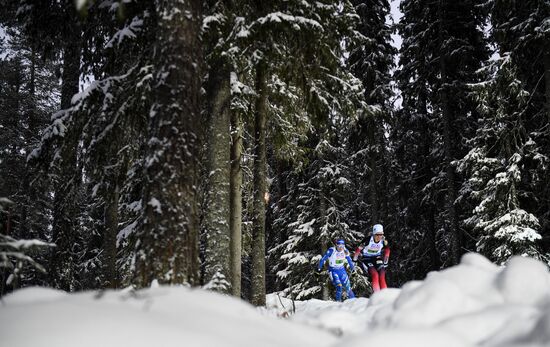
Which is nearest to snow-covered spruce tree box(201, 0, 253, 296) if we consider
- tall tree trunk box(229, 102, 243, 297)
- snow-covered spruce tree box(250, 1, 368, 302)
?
snow-covered spruce tree box(250, 1, 368, 302)

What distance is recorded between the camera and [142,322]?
2.19 metres

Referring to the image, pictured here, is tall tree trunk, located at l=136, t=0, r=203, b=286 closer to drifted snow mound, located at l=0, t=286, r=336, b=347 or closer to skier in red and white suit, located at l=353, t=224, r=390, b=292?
drifted snow mound, located at l=0, t=286, r=336, b=347

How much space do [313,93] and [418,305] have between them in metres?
5.69

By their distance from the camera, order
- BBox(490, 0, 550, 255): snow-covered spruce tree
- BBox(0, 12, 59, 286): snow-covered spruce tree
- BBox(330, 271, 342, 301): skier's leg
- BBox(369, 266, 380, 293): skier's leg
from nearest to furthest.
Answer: BBox(369, 266, 380, 293): skier's leg, BBox(330, 271, 342, 301): skier's leg, BBox(490, 0, 550, 255): snow-covered spruce tree, BBox(0, 12, 59, 286): snow-covered spruce tree

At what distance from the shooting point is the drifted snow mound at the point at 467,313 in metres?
2.30

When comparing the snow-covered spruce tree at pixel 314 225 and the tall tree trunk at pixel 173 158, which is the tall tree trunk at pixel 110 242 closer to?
the tall tree trunk at pixel 173 158

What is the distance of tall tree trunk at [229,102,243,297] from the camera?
10.5m

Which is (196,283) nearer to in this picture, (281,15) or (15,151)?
(281,15)

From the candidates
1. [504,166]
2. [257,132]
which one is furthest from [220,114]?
[504,166]

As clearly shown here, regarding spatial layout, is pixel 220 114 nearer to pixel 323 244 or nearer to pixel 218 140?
pixel 218 140

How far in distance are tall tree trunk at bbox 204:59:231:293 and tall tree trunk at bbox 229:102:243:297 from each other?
206 centimetres

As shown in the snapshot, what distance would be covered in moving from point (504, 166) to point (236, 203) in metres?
8.48

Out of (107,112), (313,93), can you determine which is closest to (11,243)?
(107,112)

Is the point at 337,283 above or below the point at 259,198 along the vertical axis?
below
